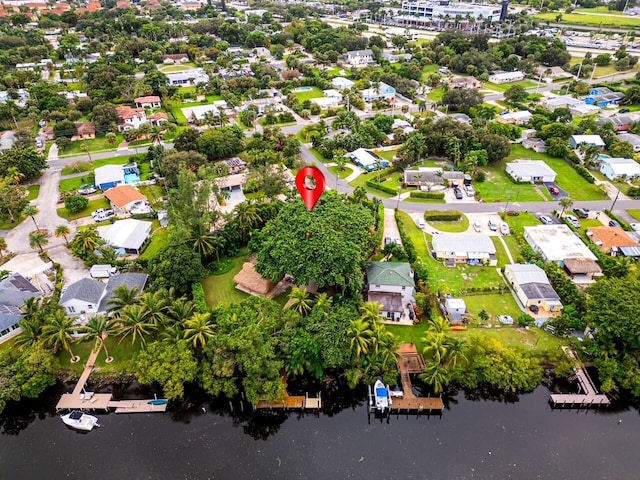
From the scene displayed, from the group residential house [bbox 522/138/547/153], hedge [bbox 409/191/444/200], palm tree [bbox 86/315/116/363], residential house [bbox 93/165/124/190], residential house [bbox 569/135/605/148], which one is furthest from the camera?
residential house [bbox 522/138/547/153]

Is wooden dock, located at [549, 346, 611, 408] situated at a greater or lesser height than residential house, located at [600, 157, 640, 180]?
lesser

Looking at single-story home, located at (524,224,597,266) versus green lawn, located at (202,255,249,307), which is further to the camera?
single-story home, located at (524,224,597,266)

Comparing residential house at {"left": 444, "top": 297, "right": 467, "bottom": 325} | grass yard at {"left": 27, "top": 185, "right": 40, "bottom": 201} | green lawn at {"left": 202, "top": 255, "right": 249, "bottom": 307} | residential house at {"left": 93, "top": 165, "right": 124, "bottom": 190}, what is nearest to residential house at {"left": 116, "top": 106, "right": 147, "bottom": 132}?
residential house at {"left": 93, "top": 165, "right": 124, "bottom": 190}

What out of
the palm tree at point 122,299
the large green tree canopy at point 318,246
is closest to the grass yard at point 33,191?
the palm tree at point 122,299

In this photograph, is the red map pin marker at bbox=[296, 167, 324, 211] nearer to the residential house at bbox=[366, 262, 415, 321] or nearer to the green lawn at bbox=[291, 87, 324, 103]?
the residential house at bbox=[366, 262, 415, 321]

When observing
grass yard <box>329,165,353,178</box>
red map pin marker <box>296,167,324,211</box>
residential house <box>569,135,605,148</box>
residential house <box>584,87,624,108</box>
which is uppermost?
red map pin marker <box>296,167,324,211</box>

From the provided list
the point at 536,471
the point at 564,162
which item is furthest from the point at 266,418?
the point at 564,162

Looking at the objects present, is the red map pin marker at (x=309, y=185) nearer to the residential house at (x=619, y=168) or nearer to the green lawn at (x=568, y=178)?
the green lawn at (x=568, y=178)
